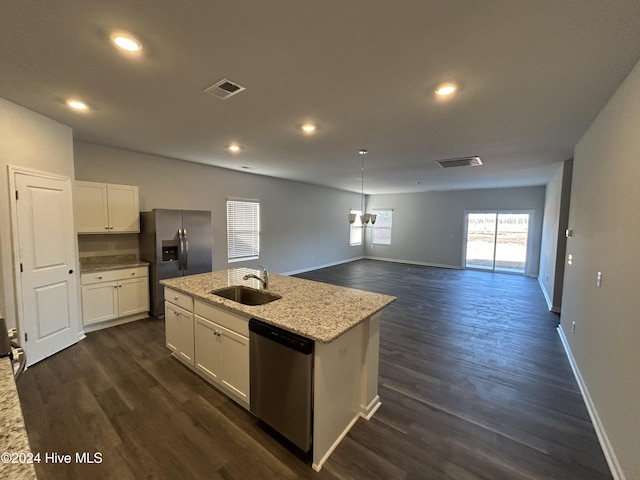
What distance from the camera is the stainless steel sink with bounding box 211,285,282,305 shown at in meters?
2.59

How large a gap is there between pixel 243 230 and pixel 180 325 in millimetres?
3652

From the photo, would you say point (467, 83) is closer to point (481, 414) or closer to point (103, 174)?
point (481, 414)

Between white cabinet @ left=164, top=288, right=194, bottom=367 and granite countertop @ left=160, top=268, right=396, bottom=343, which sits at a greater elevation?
granite countertop @ left=160, top=268, right=396, bottom=343

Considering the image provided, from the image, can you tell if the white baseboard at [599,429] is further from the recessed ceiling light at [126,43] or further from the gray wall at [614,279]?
the recessed ceiling light at [126,43]

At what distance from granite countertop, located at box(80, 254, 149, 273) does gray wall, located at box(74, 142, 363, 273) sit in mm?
175

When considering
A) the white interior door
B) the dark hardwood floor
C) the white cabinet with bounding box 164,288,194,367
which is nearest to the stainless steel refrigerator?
the dark hardwood floor

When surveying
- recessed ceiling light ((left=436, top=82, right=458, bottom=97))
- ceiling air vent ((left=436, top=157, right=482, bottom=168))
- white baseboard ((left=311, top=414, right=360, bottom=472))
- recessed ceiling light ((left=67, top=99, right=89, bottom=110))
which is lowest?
white baseboard ((left=311, top=414, right=360, bottom=472))

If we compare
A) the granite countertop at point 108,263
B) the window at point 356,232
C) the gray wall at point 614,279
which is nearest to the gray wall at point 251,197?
the granite countertop at point 108,263

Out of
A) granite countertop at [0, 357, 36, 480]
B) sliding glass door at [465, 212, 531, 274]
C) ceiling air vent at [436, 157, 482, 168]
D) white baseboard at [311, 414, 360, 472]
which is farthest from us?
sliding glass door at [465, 212, 531, 274]

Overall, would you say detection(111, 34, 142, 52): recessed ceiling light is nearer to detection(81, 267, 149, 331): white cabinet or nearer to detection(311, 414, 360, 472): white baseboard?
detection(311, 414, 360, 472): white baseboard

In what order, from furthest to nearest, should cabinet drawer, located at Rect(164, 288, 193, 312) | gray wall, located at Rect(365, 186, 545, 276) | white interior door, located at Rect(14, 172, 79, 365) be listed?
gray wall, located at Rect(365, 186, 545, 276)
white interior door, located at Rect(14, 172, 79, 365)
cabinet drawer, located at Rect(164, 288, 193, 312)

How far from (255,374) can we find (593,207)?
11.5 ft

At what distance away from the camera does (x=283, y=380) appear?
6.06 ft

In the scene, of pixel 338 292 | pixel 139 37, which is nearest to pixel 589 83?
pixel 338 292
